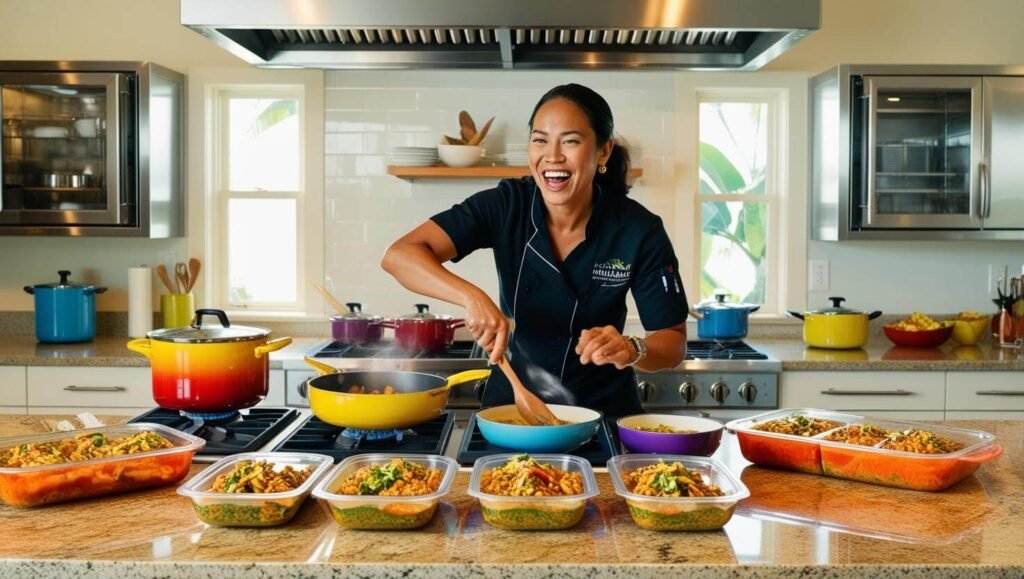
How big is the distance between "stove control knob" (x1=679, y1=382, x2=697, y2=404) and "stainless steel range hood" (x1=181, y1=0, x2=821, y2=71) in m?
1.22

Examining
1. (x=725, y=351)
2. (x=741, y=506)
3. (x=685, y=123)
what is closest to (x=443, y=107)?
(x=685, y=123)

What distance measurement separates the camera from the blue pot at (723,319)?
4164 millimetres

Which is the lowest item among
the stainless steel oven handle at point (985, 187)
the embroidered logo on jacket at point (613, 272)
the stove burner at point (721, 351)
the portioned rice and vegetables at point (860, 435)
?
the stove burner at point (721, 351)

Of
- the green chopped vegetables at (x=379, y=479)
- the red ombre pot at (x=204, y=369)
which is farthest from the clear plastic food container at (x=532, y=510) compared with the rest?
the red ombre pot at (x=204, y=369)

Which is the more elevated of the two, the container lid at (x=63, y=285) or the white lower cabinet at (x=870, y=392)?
the container lid at (x=63, y=285)

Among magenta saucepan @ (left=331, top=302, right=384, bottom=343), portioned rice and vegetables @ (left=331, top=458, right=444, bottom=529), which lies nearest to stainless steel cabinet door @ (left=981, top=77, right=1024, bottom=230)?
magenta saucepan @ (left=331, top=302, right=384, bottom=343)

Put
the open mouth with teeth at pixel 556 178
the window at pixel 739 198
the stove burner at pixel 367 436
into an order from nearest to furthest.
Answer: the stove burner at pixel 367 436 < the open mouth with teeth at pixel 556 178 < the window at pixel 739 198

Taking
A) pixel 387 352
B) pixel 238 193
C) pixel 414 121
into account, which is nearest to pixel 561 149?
pixel 387 352

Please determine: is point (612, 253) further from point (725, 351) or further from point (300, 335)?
point (300, 335)

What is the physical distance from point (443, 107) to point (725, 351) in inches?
66.0

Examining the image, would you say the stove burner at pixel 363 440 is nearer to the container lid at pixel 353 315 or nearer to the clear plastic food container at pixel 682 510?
the clear plastic food container at pixel 682 510

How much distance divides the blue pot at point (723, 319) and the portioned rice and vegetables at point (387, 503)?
2.67 meters

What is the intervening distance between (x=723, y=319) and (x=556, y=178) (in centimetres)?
188

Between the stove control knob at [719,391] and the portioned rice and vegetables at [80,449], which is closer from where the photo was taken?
the portioned rice and vegetables at [80,449]
